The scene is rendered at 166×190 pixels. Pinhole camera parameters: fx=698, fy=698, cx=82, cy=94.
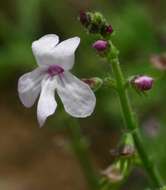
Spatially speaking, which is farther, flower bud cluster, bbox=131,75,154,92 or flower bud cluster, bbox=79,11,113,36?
flower bud cluster, bbox=131,75,154,92

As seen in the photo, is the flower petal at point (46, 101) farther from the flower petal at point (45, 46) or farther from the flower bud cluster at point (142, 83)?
the flower bud cluster at point (142, 83)

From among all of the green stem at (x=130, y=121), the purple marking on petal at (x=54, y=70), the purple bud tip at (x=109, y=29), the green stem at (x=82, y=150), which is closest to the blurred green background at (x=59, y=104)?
the green stem at (x=82, y=150)

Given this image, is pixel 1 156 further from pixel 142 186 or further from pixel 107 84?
pixel 107 84

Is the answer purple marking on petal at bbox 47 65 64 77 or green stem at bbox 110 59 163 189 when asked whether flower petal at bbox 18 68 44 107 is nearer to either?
purple marking on petal at bbox 47 65 64 77

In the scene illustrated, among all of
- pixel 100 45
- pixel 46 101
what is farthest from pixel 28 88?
pixel 100 45

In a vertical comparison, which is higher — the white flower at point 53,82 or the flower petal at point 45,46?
the flower petal at point 45,46

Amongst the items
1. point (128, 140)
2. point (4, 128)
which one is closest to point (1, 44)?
point (4, 128)

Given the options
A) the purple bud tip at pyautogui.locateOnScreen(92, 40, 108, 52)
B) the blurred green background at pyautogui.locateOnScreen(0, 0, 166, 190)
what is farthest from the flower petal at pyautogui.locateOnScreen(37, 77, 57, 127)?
the blurred green background at pyautogui.locateOnScreen(0, 0, 166, 190)
